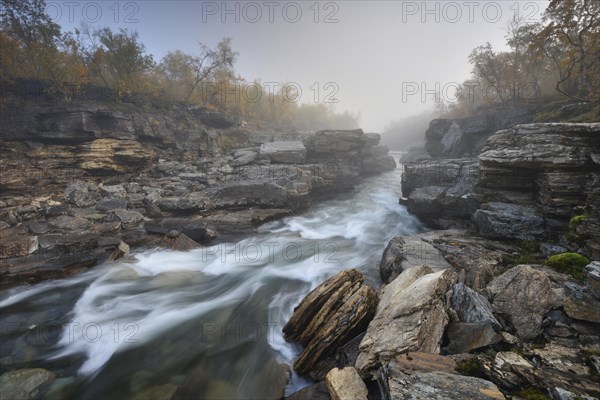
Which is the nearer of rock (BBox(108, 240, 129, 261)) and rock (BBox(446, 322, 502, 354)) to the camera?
Answer: rock (BBox(446, 322, 502, 354))

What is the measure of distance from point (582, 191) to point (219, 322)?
13166mm

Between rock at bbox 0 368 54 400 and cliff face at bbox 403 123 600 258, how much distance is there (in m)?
14.2

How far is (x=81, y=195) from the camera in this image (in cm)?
1591

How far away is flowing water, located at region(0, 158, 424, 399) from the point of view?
258 inches

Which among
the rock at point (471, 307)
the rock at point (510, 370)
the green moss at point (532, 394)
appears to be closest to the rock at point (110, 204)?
the rock at point (471, 307)

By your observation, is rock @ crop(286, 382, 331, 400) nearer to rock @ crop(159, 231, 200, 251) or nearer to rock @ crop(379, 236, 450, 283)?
rock @ crop(379, 236, 450, 283)

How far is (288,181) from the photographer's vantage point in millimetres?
18938

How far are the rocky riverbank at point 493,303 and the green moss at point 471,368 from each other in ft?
0.05

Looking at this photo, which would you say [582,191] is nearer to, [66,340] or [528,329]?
[528,329]

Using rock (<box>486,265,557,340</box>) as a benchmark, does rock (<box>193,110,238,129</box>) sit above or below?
above

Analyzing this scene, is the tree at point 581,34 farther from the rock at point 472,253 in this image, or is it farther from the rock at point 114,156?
the rock at point 114,156

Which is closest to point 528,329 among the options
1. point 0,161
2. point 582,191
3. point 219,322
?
point 582,191

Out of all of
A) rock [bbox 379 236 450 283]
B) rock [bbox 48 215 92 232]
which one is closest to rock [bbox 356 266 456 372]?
rock [bbox 379 236 450 283]

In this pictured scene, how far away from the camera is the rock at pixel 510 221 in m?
9.69
